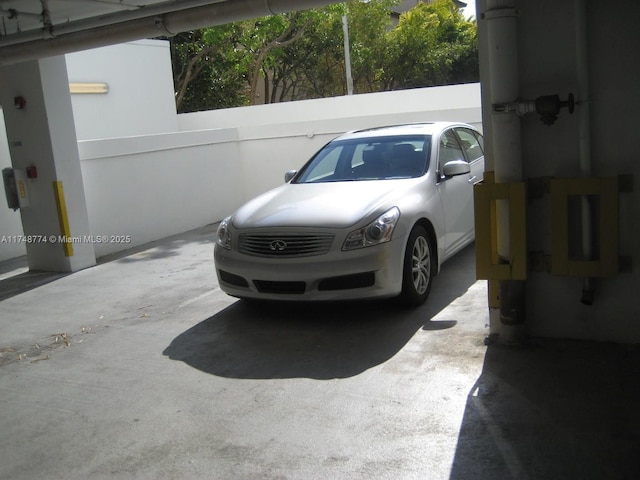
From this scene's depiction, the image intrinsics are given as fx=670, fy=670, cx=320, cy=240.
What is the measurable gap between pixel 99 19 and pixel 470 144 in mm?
4562

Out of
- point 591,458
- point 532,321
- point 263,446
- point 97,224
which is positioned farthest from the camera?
point 97,224

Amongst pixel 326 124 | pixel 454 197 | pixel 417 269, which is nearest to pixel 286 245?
pixel 417 269

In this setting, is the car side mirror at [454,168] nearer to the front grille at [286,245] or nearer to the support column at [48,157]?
the front grille at [286,245]

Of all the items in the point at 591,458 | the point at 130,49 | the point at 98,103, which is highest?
the point at 130,49

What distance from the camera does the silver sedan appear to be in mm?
5645

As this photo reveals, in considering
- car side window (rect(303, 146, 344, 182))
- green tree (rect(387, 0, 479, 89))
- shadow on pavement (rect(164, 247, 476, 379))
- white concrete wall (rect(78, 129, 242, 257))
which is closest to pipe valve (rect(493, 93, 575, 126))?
shadow on pavement (rect(164, 247, 476, 379))

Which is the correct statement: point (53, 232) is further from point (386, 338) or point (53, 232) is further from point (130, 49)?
point (130, 49)

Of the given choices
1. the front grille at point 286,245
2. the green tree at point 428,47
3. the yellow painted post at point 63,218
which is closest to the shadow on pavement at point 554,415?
the front grille at point 286,245

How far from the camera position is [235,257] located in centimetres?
602


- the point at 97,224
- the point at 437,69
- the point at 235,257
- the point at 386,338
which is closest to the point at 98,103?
the point at 97,224

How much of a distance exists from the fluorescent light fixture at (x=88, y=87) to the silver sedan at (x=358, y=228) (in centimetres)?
793

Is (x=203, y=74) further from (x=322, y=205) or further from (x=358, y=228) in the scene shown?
(x=358, y=228)

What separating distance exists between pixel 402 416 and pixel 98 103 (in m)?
12.0

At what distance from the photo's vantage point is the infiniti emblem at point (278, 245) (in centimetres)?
579
